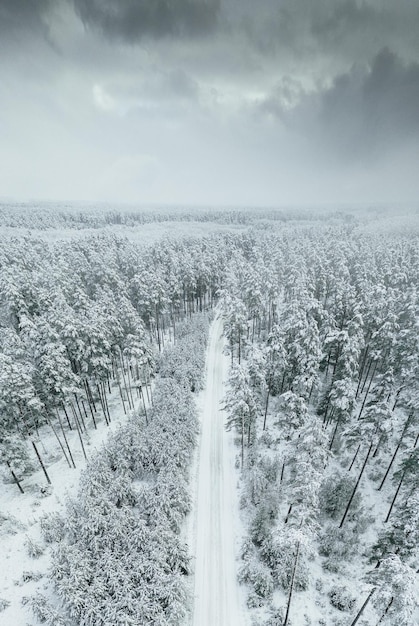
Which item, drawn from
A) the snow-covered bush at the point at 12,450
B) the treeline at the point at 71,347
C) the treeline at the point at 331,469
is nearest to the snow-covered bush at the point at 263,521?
the treeline at the point at 331,469

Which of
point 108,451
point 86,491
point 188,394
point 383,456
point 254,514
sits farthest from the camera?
point 188,394

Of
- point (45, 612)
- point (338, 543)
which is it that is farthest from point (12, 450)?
point (338, 543)

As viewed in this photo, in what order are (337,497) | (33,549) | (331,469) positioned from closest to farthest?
(33,549), (337,497), (331,469)

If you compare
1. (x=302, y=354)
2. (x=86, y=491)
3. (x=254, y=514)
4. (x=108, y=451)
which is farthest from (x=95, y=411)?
(x=302, y=354)

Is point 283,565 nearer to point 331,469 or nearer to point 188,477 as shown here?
point 188,477

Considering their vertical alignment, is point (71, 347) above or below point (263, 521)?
above

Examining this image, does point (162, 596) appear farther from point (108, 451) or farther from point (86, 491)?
point (108, 451)

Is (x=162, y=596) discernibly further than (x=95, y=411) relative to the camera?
No
